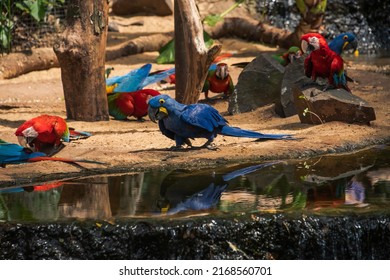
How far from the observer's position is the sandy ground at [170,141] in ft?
15.9

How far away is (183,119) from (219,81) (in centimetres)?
248

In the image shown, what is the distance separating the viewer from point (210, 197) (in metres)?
4.24

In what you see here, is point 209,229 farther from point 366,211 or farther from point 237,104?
point 237,104

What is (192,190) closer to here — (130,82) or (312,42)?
(312,42)

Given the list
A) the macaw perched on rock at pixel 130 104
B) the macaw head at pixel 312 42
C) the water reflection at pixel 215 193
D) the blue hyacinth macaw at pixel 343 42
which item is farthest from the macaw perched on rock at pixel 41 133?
the blue hyacinth macaw at pixel 343 42

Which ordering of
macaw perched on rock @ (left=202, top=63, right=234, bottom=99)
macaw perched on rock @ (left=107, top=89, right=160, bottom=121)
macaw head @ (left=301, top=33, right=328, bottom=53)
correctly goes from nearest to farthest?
macaw head @ (left=301, top=33, right=328, bottom=53) < macaw perched on rock @ (left=107, top=89, right=160, bottom=121) < macaw perched on rock @ (left=202, top=63, right=234, bottom=99)

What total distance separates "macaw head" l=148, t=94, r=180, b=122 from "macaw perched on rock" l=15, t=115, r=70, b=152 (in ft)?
1.88

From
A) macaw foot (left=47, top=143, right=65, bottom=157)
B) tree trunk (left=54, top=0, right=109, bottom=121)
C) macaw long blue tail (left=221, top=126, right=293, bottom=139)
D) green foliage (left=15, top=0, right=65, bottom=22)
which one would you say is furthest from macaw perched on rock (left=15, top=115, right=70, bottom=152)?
green foliage (left=15, top=0, right=65, bottom=22)

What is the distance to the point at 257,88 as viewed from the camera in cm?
715

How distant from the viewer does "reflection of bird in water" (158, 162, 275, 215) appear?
13.4 feet

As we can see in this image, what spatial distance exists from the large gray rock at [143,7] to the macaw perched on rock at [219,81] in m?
3.39

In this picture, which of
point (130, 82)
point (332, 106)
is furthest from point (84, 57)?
point (332, 106)

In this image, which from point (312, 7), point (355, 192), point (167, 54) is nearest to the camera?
point (355, 192)

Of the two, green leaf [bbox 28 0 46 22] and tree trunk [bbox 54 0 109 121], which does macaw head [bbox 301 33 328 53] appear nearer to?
tree trunk [bbox 54 0 109 121]
